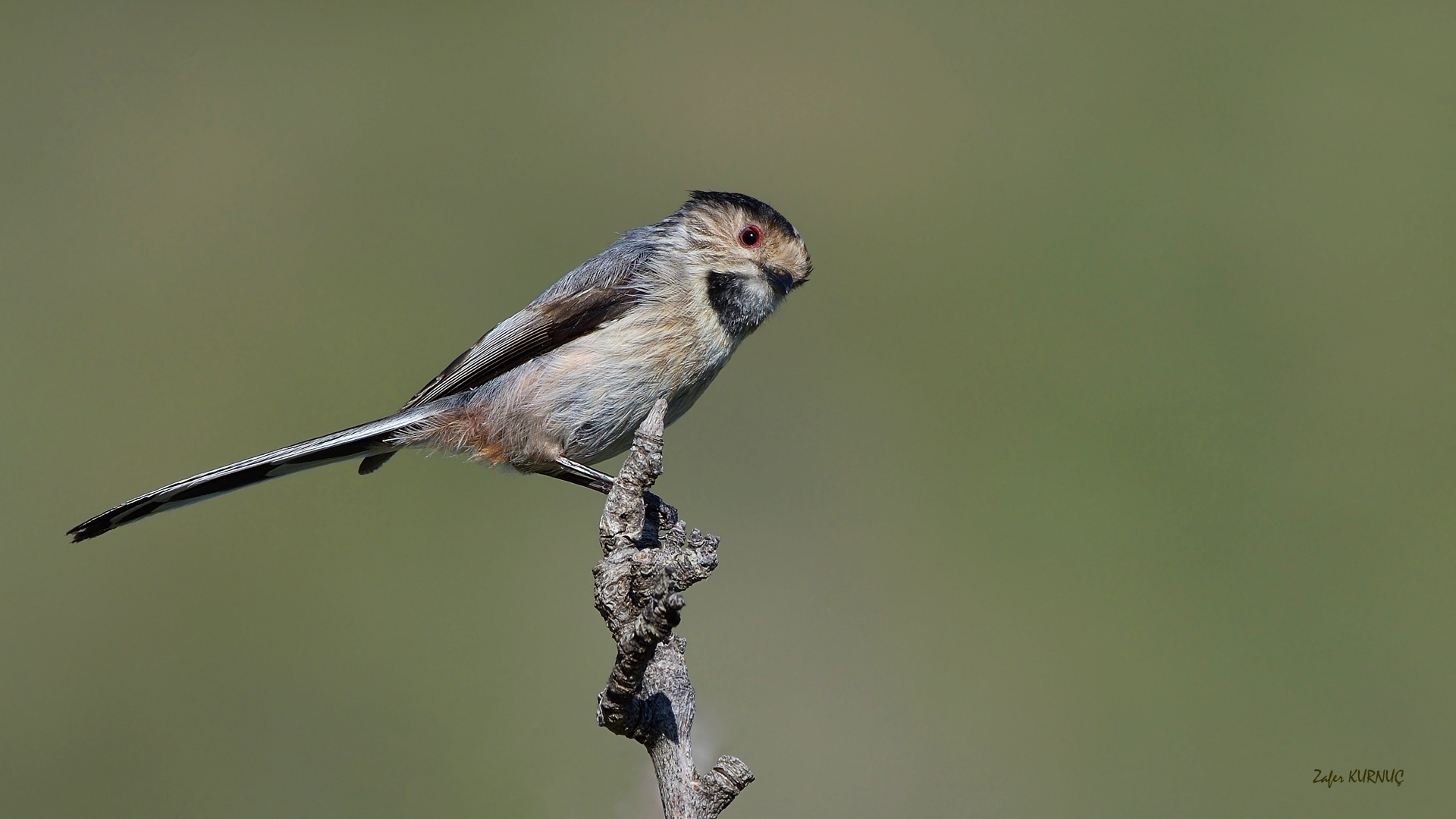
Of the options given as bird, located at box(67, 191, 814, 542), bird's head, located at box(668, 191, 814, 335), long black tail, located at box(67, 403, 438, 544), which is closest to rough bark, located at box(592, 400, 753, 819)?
bird, located at box(67, 191, 814, 542)

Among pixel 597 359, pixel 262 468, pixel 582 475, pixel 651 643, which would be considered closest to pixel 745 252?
pixel 597 359

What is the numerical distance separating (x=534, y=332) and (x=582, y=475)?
0.62 meters

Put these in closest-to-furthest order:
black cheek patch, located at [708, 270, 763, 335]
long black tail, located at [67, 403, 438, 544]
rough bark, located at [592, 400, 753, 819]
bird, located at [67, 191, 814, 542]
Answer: rough bark, located at [592, 400, 753, 819]
long black tail, located at [67, 403, 438, 544]
bird, located at [67, 191, 814, 542]
black cheek patch, located at [708, 270, 763, 335]

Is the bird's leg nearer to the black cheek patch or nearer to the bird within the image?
the bird

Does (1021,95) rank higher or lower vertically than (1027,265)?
higher

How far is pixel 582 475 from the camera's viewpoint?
427cm

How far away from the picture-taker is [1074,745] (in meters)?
7.20

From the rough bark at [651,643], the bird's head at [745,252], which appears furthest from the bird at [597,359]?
the rough bark at [651,643]

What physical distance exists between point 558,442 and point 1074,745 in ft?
15.5

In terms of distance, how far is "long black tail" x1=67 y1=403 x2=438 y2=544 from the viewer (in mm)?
3611

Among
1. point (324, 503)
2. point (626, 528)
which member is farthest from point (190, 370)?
point (626, 528)

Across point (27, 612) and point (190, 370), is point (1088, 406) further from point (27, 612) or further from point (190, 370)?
point (27, 612)

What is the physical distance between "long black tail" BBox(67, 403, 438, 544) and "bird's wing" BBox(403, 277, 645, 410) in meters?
0.15

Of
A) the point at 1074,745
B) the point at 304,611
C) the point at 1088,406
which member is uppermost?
the point at 304,611
